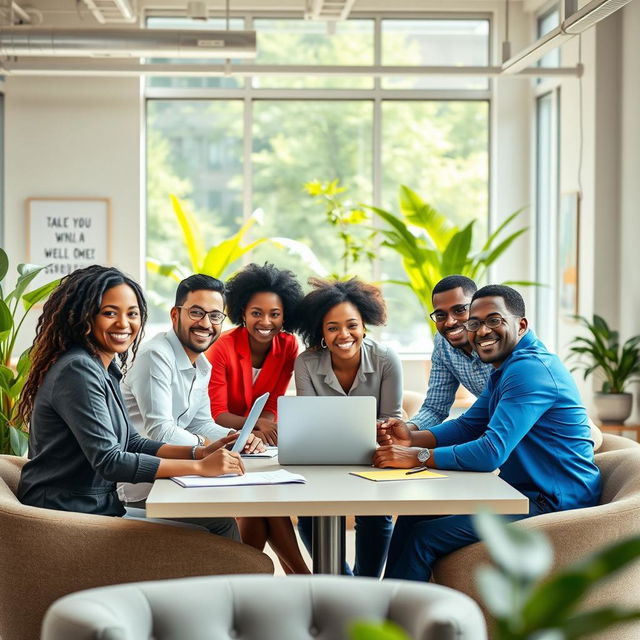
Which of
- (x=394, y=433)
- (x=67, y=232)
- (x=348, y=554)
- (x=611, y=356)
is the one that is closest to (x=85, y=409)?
(x=394, y=433)

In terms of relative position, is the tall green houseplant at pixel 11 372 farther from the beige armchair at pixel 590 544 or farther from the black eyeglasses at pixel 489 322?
the beige armchair at pixel 590 544

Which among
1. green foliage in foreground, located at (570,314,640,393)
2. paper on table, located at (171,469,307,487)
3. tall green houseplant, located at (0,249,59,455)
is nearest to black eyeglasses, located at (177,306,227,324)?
tall green houseplant, located at (0,249,59,455)

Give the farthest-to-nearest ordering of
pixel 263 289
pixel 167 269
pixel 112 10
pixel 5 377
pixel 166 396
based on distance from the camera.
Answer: pixel 167 269
pixel 112 10
pixel 263 289
pixel 5 377
pixel 166 396

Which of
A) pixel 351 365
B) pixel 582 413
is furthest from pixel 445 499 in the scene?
pixel 351 365

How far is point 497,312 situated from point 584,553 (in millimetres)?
778

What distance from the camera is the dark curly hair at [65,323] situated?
8.65ft

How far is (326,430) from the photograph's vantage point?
2.80 meters

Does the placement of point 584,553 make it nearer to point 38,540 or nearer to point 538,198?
point 38,540

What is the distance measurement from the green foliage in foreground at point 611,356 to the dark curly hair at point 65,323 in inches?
146

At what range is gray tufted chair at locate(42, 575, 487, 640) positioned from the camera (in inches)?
64.7

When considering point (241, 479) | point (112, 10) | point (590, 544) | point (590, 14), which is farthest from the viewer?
point (112, 10)

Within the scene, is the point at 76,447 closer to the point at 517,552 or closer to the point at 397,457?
the point at 397,457

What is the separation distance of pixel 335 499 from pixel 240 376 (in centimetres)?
158

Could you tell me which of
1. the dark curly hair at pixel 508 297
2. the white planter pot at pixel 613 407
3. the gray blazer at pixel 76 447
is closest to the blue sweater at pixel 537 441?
the dark curly hair at pixel 508 297
